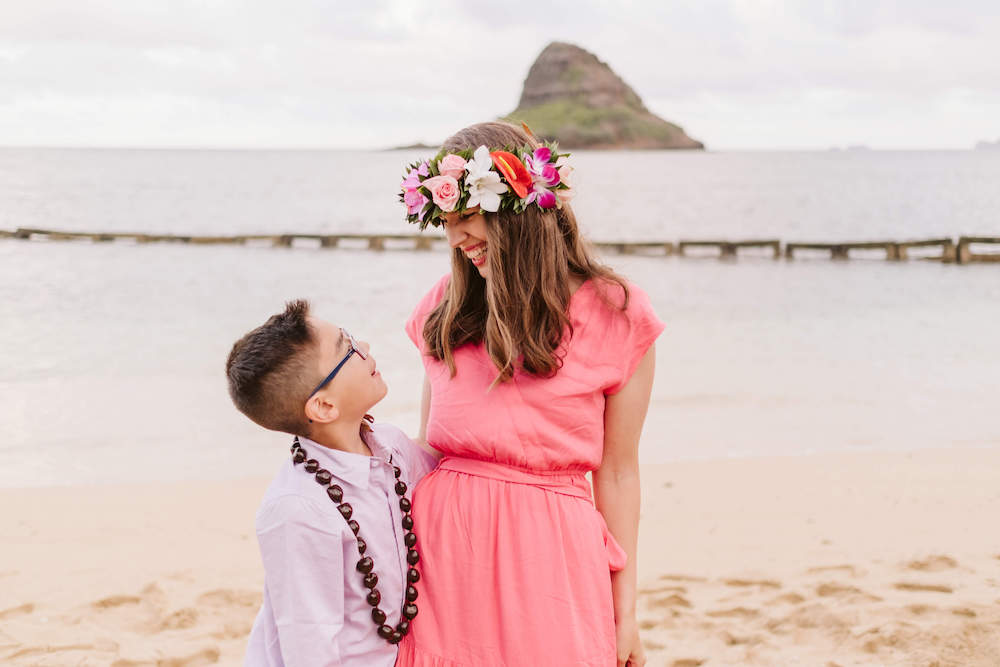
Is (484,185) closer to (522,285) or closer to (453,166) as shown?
(453,166)

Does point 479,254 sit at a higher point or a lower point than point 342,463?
higher

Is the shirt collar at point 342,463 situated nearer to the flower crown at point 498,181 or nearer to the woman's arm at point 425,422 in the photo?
the woman's arm at point 425,422

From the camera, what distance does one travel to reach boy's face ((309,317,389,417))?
6.78ft

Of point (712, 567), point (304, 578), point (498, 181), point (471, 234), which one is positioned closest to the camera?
point (304, 578)

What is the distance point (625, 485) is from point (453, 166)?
2.87ft

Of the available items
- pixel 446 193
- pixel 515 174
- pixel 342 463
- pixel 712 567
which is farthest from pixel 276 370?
pixel 712 567

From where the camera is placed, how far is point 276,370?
202 cm

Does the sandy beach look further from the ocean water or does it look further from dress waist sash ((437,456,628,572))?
dress waist sash ((437,456,628,572))

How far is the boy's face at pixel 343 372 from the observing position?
2066mm

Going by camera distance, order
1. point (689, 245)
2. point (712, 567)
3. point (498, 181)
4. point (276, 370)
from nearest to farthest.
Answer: point (276, 370), point (498, 181), point (712, 567), point (689, 245)

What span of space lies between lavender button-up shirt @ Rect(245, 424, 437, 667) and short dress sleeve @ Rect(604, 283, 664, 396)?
60 cm

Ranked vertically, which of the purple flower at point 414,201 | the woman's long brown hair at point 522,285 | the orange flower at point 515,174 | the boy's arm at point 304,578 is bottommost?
the boy's arm at point 304,578

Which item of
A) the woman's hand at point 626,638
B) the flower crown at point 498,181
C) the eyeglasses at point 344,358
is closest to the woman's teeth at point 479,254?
the flower crown at point 498,181

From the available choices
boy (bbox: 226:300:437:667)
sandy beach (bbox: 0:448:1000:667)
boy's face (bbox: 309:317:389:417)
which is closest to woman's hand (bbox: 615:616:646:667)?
boy (bbox: 226:300:437:667)
